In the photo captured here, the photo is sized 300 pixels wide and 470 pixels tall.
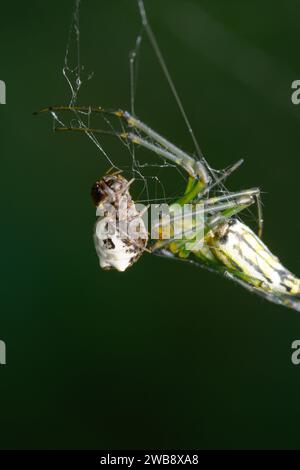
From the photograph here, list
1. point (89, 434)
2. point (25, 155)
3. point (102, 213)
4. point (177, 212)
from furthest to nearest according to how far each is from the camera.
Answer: point (25, 155) < point (89, 434) < point (177, 212) < point (102, 213)

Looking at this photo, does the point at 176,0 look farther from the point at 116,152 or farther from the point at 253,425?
the point at 253,425

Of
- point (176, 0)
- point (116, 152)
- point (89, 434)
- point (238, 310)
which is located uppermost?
point (176, 0)

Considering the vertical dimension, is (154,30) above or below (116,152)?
above

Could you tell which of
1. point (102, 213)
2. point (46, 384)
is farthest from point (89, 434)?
point (102, 213)

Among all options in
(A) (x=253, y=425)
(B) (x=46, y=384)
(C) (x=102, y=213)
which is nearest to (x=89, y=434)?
(B) (x=46, y=384)

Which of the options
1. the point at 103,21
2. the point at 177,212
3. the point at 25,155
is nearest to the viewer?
the point at 177,212

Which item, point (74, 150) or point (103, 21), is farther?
point (103, 21)
